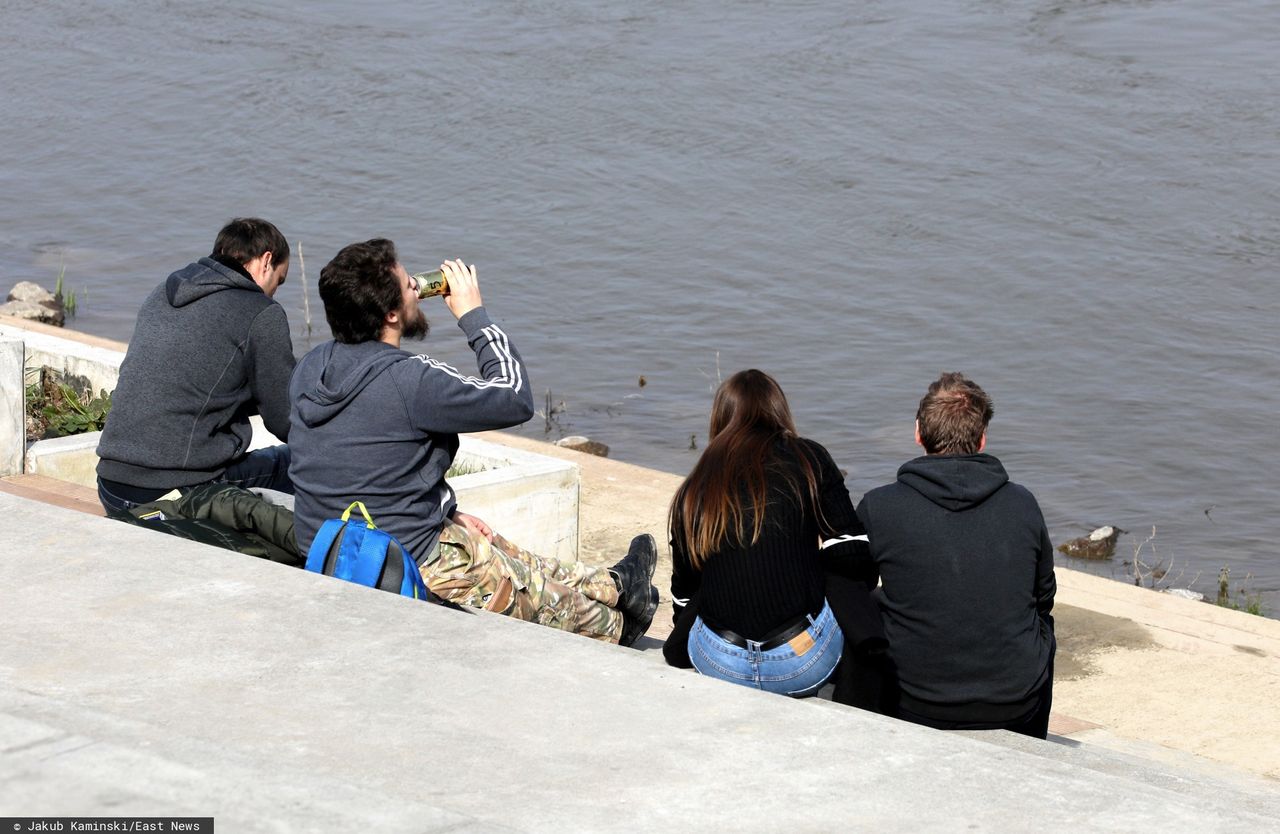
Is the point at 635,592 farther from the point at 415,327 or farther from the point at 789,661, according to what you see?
the point at 415,327

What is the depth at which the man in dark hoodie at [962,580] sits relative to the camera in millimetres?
4168

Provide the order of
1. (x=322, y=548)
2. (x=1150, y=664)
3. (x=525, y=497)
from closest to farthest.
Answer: (x=322, y=548) < (x=1150, y=664) < (x=525, y=497)

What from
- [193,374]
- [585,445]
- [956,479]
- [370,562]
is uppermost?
[956,479]

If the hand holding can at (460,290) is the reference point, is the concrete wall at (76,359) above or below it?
below

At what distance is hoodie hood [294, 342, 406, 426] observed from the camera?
4414 mm

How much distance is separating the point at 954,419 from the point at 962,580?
1.33ft

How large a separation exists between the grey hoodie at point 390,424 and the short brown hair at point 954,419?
1.02 metres

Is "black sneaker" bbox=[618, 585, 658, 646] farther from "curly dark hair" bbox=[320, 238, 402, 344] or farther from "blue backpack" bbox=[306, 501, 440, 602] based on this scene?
"curly dark hair" bbox=[320, 238, 402, 344]

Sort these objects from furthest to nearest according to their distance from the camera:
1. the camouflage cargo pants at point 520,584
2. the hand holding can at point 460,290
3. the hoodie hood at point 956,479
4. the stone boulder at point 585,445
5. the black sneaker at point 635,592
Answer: the stone boulder at point 585,445 → the black sneaker at point 635,592 → the hand holding can at point 460,290 → the camouflage cargo pants at point 520,584 → the hoodie hood at point 956,479

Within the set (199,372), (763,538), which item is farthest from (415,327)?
(763,538)

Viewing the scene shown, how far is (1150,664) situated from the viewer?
21.1 ft

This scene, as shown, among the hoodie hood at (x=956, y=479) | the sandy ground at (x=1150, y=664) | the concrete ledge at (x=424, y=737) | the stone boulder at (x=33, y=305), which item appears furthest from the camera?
the stone boulder at (x=33, y=305)

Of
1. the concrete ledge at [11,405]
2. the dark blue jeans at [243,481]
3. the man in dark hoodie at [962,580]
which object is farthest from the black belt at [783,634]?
the concrete ledge at [11,405]

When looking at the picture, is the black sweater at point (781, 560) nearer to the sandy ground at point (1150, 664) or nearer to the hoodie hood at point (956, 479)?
the hoodie hood at point (956, 479)
